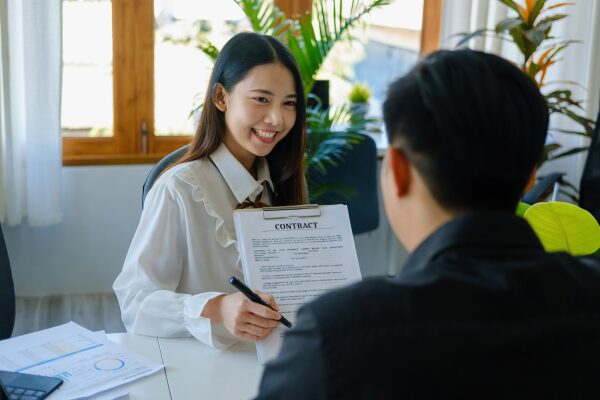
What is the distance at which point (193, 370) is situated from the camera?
1448 mm

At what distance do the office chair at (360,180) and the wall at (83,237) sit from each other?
2.95 feet

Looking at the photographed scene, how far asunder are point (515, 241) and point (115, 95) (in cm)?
306

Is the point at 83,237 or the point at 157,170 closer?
the point at 157,170

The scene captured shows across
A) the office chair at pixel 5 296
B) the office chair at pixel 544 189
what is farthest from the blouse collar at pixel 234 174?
the office chair at pixel 544 189

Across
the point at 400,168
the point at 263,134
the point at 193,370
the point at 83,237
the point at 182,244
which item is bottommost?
the point at 83,237

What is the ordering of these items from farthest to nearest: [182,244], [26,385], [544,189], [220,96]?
[544,189] → [220,96] → [182,244] → [26,385]

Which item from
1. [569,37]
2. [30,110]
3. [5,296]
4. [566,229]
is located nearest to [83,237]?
[30,110]

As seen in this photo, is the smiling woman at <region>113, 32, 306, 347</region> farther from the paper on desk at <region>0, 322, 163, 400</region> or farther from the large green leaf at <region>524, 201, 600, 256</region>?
the large green leaf at <region>524, 201, 600, 256</region>

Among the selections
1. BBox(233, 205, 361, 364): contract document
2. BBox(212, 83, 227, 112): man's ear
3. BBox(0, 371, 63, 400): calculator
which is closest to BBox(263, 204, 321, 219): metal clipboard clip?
BBox(233, 205, 361, 364): contract document

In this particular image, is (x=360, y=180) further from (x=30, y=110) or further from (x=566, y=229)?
(x=566, y=229)

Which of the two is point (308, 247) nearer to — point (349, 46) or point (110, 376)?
point (110, 376)

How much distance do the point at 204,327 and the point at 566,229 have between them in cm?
73

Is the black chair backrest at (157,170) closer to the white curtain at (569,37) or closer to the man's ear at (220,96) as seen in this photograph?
the man's ear at (220,96)

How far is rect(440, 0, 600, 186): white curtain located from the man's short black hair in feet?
9.75
